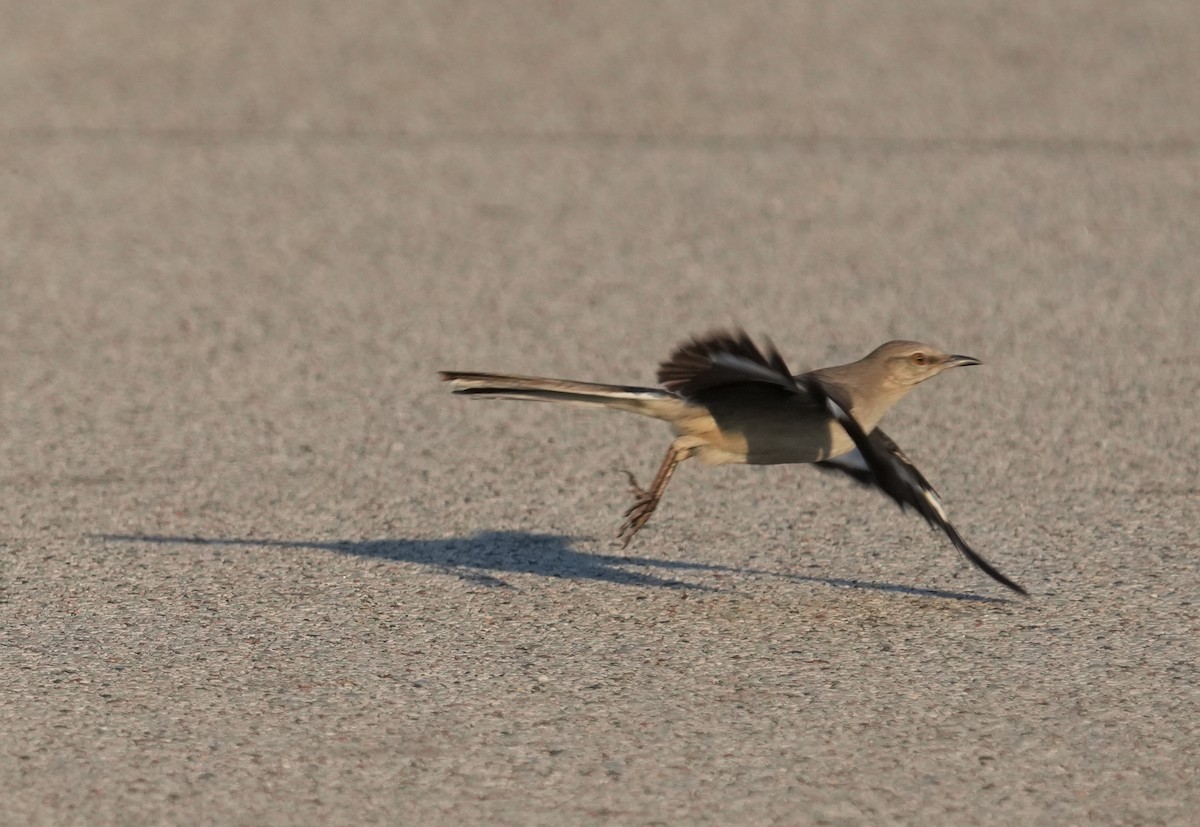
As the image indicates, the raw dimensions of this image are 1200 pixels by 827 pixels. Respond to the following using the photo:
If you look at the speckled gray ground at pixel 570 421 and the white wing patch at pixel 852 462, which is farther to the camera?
the white wing patch at pixel 852 462

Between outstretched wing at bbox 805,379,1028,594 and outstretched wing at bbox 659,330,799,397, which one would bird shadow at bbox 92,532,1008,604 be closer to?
outstretched wing at bbox 805,379,1028,594

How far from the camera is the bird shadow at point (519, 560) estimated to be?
20.1ft

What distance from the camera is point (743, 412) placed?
5.70 meters

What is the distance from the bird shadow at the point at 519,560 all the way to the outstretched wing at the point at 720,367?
2.56 ft

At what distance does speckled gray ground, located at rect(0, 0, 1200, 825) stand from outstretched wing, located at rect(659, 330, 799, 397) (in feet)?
2.34

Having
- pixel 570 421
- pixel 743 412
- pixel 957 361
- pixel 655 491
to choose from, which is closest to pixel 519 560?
pixel 655 491

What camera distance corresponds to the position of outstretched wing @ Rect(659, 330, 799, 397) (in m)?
5.27

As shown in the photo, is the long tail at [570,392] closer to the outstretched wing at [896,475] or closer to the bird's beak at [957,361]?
the outstretched wing at [896,475]

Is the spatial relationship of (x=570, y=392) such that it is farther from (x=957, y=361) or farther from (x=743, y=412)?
(x=957, y=361)

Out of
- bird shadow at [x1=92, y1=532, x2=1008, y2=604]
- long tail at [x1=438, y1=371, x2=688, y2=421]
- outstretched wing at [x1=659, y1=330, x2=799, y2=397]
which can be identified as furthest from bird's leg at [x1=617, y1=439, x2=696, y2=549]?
bird shadow at [x1=92, y1=532, x2=1008, y2=604]

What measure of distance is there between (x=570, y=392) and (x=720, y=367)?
0.47 meters

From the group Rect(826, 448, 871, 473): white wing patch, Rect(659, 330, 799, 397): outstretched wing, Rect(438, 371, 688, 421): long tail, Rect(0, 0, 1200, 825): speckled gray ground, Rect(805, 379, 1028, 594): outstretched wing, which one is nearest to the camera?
Rect(0, 0, 1200, 825): speckled gray ground

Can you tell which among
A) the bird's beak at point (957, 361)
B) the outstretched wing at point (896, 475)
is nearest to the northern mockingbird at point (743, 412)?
the outstretched wing at point (896, 475)

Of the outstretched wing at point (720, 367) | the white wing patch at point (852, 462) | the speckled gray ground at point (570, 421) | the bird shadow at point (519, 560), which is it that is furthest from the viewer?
the white wing patch at point (852, 462)
